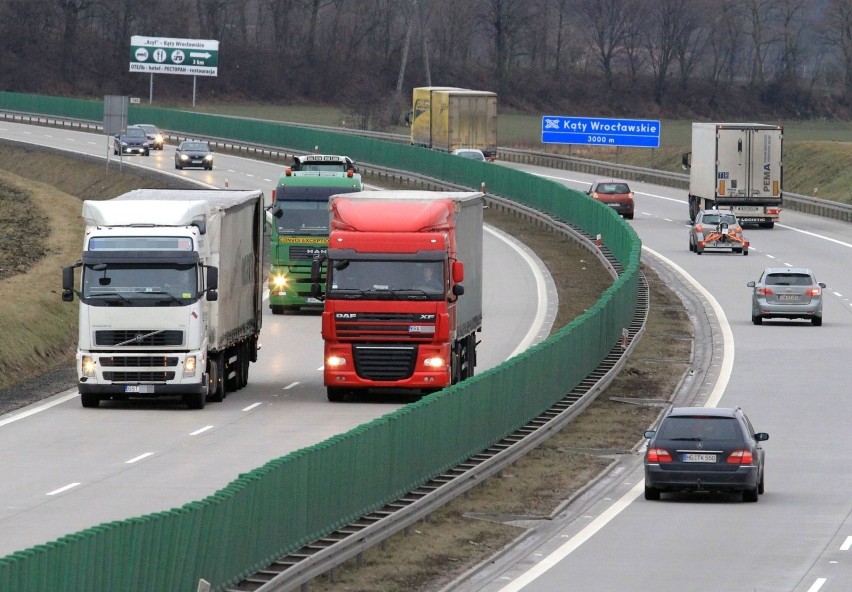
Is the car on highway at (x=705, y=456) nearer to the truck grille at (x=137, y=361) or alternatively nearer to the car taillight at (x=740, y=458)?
the car taillight at (x=740, y=458)

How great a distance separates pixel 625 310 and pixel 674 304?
9.71 meters

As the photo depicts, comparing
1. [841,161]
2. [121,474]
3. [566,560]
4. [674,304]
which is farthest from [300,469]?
[841,161]

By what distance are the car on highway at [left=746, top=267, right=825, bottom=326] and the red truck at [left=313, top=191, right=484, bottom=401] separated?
17.3 m

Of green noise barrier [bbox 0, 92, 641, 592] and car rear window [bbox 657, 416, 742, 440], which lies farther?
car rear window [bbox 657, 416, 742, 440]

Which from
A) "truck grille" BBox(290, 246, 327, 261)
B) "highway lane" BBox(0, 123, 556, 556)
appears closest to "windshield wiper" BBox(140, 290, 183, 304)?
"highway lane" BBox(0, 123, 556, 556)

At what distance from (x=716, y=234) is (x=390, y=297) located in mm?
36192

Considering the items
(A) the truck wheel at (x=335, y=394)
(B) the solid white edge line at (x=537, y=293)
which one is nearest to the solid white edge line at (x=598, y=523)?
(B) the solid white edge line at (x=537, y=293)

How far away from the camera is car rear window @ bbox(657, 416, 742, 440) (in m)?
24.1

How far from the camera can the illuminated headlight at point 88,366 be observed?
3047cm

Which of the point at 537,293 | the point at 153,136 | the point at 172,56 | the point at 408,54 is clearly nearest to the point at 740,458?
the point at 537,293

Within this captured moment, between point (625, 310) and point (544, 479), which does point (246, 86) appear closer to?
point (625, 310)

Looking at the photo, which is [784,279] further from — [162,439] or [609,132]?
[609,132]

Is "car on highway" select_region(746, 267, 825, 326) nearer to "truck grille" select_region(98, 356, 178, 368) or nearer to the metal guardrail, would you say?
"truck grille" select_region(98, 356, 178, 368)

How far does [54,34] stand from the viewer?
146m
